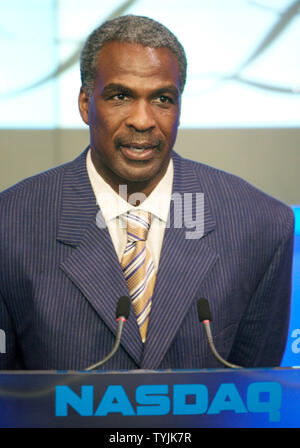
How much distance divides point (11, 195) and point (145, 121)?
0.35 meters

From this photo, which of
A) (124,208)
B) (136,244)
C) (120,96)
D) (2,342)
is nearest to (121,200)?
(124,208)

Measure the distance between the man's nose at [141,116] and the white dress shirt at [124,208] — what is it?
6.1 inches

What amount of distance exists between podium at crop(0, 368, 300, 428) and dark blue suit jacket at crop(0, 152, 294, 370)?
38 centimetres

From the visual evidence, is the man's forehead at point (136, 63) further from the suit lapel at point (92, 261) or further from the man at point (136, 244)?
the suit lapel at point (92, 261)

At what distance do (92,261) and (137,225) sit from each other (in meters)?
0.13

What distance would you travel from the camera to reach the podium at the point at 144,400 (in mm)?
A: 808

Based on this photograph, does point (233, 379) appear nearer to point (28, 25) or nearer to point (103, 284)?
point (103, 284)

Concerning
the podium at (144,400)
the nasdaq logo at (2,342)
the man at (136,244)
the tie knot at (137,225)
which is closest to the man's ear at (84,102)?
the man at (136,244)

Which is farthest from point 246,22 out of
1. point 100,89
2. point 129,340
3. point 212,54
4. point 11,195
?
point 129,340

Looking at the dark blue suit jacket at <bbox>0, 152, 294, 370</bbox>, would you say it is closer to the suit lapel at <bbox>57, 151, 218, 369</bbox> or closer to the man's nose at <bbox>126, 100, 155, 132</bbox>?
the suit lapel at <bbox>57, 151, 218, 369</bbox>

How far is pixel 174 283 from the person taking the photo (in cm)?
127

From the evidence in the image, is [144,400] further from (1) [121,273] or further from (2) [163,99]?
(2) [163,99]

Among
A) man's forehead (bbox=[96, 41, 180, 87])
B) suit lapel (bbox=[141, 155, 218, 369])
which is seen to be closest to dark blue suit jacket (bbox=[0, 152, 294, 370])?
suit lapel (bbox=[141, 155, 218, 369])

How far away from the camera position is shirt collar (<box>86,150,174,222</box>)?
53.1 inches
